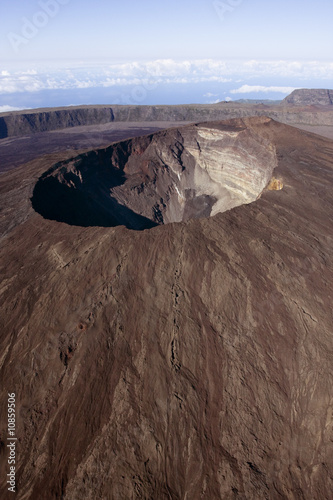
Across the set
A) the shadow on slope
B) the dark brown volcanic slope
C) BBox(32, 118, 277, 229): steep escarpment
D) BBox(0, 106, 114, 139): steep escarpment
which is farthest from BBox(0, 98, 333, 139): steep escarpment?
the dark brown volcanic slope

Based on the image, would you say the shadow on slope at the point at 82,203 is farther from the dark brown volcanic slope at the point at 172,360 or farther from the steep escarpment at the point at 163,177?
the dark brown volcanic slope at the point at 172,360

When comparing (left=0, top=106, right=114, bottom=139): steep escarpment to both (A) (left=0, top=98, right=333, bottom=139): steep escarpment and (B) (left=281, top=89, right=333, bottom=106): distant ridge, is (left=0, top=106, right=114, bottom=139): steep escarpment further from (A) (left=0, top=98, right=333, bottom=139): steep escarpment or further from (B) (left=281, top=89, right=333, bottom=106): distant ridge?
(B) (left=281, top=89, right=333, bottom=106): distant ridge

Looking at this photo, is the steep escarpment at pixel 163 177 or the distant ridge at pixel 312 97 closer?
the steep escarpment at pixel 163 177

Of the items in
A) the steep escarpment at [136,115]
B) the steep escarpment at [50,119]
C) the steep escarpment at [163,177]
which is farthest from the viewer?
the steep escarpment at [136,115]

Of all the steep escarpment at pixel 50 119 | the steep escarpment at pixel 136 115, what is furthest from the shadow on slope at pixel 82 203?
the steep escarpment at pixel 136 115

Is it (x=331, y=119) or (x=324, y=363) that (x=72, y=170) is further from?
(x=331, y=119)

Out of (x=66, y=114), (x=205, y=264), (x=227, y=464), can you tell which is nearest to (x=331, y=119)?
(x=66, y=114)

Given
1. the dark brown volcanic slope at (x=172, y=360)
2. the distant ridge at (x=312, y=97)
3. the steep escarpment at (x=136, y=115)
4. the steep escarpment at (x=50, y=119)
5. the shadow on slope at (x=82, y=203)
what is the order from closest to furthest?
the dark brown volcanic slope at (x=172, y=360) → the shadow on slope at (x=82, y=203) → the steep escarpment at (x=50, y=119) → the steep escarpment at (x=136, y=115) → the distant ridge at (x=312, y=97)
